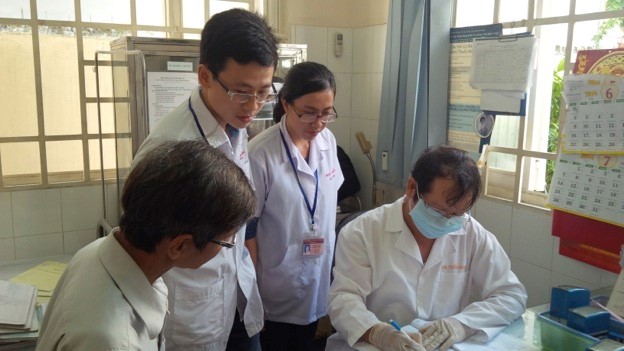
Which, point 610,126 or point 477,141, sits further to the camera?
point 477,141

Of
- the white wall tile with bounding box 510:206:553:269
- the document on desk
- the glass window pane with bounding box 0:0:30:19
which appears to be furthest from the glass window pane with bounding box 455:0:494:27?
the glass window pane with bounding box 0:0:30:19

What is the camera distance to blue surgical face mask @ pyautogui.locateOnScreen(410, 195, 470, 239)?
1661 millimetres

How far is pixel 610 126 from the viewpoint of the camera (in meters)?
2.00

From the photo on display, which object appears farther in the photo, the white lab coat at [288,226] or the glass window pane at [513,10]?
the glass window pane at [513,10]

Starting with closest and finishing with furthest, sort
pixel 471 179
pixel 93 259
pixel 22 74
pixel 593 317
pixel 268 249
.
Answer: pixel 93 259, pixel 593 317, pixel 471 179, pixel 268 249, pixel 22 74

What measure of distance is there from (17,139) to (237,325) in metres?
1.67

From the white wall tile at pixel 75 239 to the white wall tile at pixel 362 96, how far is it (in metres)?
1.76

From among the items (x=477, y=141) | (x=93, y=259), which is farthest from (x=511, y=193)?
(x=93, y=259)

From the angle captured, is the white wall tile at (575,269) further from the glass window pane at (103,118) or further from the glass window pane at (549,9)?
the glass window pane at (103,118)

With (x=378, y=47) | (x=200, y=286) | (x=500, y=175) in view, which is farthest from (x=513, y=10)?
(x=200, y=286)

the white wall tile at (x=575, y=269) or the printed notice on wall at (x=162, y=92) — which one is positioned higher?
the printed notice on wall at (x=162, y=92)

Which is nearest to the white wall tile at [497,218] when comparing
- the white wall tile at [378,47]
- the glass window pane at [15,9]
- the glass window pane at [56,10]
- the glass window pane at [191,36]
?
the white wall tile at [378,47]

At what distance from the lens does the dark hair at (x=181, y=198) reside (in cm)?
87

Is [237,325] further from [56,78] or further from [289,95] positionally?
[56,78]
